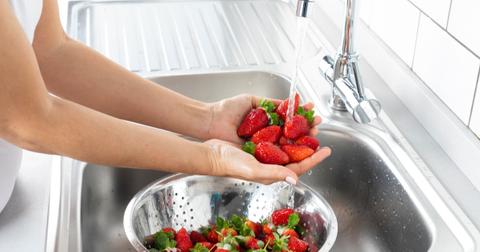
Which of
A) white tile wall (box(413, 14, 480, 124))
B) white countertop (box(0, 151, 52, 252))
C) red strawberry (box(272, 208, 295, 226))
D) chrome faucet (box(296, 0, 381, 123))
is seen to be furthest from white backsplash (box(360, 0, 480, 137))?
white countertop (box(0, 151, 52, 252))

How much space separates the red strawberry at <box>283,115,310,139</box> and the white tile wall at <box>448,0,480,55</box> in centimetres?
28

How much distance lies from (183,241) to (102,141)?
234 millimetres

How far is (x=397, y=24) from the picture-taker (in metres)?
1.32

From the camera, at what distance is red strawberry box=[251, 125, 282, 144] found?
3.86 ft

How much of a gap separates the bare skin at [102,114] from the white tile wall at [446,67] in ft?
0.72

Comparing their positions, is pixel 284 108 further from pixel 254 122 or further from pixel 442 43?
pixel 442 43

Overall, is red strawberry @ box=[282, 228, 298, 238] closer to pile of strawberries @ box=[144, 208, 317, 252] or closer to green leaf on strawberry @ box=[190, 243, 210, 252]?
pile of strawberries @ box=[144, 208, 317, 252]

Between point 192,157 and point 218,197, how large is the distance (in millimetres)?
194

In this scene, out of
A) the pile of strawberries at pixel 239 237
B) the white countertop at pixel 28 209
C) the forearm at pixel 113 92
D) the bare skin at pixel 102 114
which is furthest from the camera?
the forearm at pixel 113 92

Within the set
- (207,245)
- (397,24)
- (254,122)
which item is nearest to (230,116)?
(254,122)

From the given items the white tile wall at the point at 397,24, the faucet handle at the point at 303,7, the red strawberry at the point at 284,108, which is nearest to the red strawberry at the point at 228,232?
the red strawberry at the point at 284,108

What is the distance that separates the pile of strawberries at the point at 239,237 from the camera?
1.07 meters

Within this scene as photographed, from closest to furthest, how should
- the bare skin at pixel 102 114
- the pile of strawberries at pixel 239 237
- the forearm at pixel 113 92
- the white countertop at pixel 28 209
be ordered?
the bare skin at pixel 102 114, the white countertop at pixel 28 209, the pile of strawberries at pixel 239 237, the forearm at pixel 113 92

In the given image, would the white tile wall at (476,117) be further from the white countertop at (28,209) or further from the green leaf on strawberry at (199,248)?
the white countertop at (28,209)
